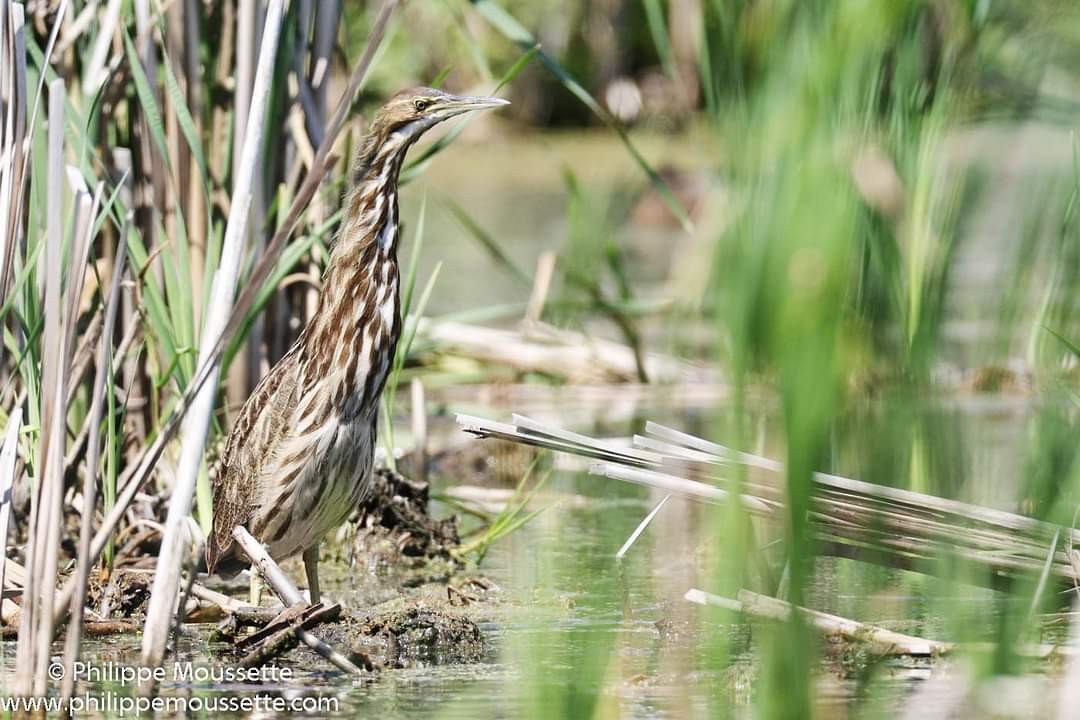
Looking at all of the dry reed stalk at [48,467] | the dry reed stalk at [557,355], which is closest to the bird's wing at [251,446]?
the dry reed stalk at [48,467]

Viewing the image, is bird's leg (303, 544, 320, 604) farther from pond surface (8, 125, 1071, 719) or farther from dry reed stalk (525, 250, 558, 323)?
dry reed stalk (525, 250, 558, 323)

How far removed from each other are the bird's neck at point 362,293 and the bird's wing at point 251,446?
12 centimetres

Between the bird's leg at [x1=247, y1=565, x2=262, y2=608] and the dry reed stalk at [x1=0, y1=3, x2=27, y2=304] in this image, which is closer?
the dry reed stalk at [x1=0, y1=3, x2=27, y2=304]

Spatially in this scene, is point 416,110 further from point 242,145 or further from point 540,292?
point 540,292

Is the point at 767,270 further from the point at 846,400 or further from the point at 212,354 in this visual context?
the point at 212,354

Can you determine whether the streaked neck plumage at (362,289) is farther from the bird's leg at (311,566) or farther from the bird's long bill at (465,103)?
the bird's leg at (311,566)

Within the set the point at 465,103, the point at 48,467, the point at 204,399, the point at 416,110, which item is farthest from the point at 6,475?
the point at 465,103

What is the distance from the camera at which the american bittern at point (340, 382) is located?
180 inches

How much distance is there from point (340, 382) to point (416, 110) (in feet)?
2.40

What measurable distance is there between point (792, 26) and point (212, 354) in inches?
61.9

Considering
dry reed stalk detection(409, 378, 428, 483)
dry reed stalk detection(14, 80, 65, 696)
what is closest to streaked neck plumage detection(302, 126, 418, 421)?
dry reed stalk detection(14, 80, 65, 696)

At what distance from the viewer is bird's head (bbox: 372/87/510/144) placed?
4.58 meters

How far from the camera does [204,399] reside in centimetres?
367

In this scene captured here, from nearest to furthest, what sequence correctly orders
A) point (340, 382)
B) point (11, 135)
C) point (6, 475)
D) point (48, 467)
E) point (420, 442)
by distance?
1. point (48, 467)
2. point (6, 475)
3. point (11, 135)
4. point (340, 382)
5. point (420, 442)
